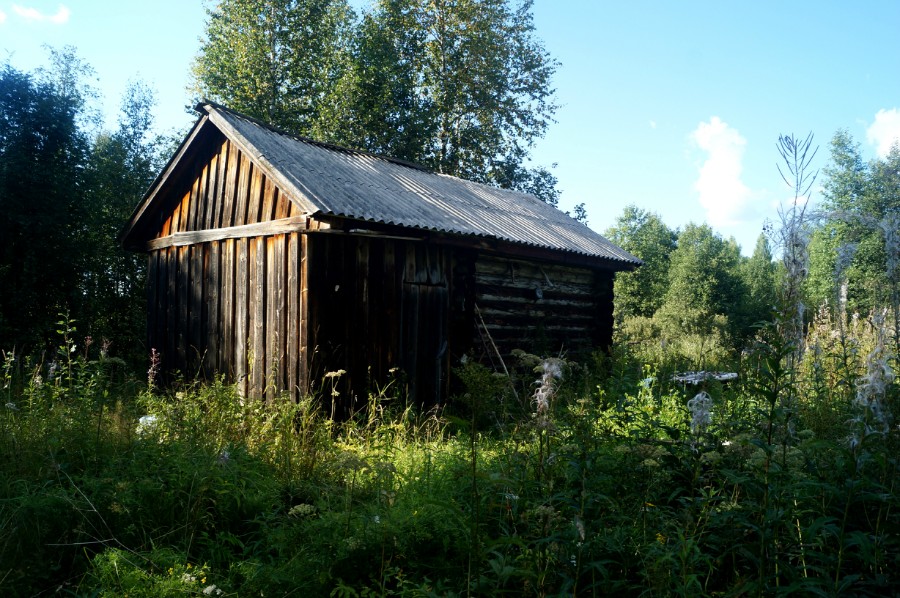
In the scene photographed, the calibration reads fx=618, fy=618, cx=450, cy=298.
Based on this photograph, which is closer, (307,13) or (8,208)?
(8,208)

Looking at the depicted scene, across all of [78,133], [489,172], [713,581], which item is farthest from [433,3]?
[713,581]

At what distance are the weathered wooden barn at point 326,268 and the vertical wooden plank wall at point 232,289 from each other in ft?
0.08

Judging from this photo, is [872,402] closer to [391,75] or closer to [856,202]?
[391,75]

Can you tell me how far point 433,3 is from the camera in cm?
2323

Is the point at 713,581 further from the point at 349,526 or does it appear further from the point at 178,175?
the point at 178,175

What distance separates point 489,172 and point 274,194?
1761 cm

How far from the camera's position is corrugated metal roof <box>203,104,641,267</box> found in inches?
291

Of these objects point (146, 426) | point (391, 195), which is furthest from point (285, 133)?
point (146, 426)

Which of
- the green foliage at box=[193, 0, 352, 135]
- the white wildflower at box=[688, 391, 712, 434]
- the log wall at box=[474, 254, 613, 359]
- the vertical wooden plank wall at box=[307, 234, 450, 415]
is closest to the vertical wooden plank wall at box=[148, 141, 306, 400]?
the vertical wooden plank wall at box=[307, 234, 450, 415]

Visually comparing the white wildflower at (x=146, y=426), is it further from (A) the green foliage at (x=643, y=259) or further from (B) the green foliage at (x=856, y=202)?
(A) the green foliage at (x=643, y=259)

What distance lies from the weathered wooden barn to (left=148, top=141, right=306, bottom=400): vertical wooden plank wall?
1.0 inches

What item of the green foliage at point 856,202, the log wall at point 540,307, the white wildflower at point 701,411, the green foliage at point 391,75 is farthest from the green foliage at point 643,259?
the white wildflower at point 701,411

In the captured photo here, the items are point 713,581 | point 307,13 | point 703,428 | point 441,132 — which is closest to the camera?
point 713,581

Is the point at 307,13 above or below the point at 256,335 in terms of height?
above
